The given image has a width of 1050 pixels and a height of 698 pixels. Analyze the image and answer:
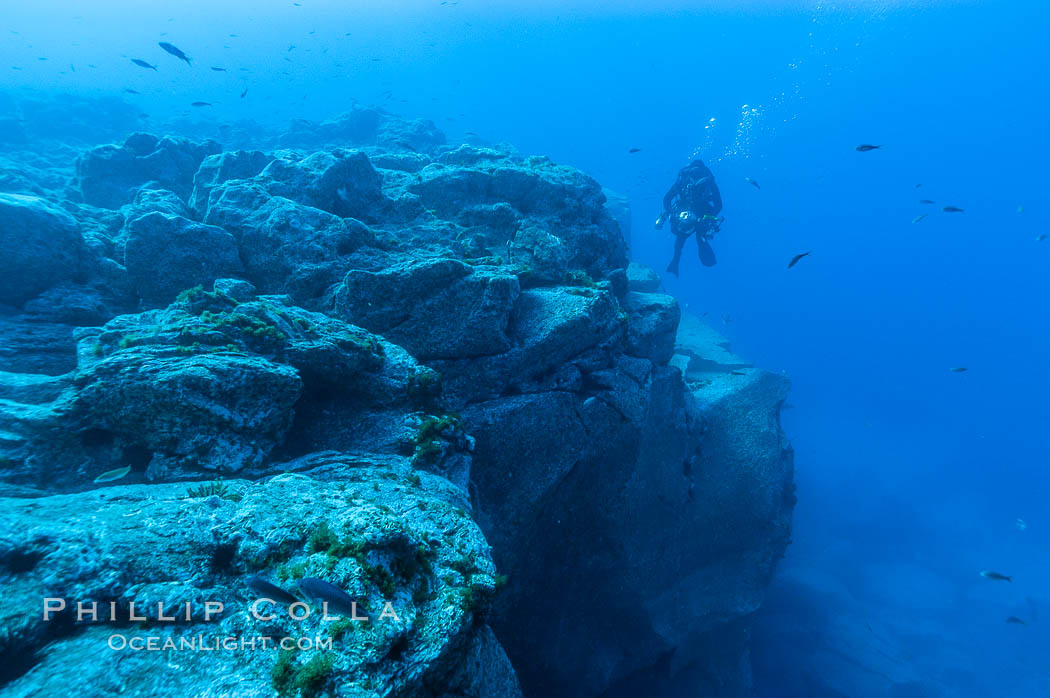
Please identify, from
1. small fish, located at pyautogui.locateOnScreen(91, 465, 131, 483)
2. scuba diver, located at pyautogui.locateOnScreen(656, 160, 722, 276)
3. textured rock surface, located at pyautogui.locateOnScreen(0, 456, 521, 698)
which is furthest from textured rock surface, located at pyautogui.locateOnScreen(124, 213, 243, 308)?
scuba diver, located at pyautogui.locateOnScreen(656, 160, 722, 276)

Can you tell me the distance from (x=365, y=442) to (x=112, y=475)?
2.81 m

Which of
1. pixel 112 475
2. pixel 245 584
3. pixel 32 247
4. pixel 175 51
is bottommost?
pixel 112 475

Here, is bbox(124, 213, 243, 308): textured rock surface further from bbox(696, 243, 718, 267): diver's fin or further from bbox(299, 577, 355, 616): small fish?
bbox(696, 243, 718, 267): diver's fin

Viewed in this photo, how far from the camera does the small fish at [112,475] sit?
475 centimetres

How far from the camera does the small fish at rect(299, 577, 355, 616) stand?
3.12 metres

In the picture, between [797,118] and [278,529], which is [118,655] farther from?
[797,118]

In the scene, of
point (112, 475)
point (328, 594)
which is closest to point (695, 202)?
point (328, 594)

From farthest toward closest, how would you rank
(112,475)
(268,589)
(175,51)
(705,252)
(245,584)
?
(705,252)
(175,51)
(112,475)
(245,584)
(268,589)

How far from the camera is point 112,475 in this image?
4.79 m

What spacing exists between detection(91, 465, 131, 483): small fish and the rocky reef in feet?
0.26

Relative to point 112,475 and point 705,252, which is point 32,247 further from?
point 705,252

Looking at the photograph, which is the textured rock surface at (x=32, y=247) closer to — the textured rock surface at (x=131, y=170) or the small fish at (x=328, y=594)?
the textured rock surface at (x=131, y=170)

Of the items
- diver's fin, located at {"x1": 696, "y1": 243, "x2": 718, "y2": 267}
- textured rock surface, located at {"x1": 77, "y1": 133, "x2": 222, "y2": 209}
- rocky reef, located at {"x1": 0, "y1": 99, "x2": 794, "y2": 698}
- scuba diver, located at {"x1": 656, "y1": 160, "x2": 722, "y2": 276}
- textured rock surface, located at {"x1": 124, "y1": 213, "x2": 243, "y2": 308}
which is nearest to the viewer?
rocky reef, located at {"x1": 0, "y1": 99, "x2": 794, "y2": 698}

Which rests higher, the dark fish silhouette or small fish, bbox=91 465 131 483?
the dark fish silhouette
